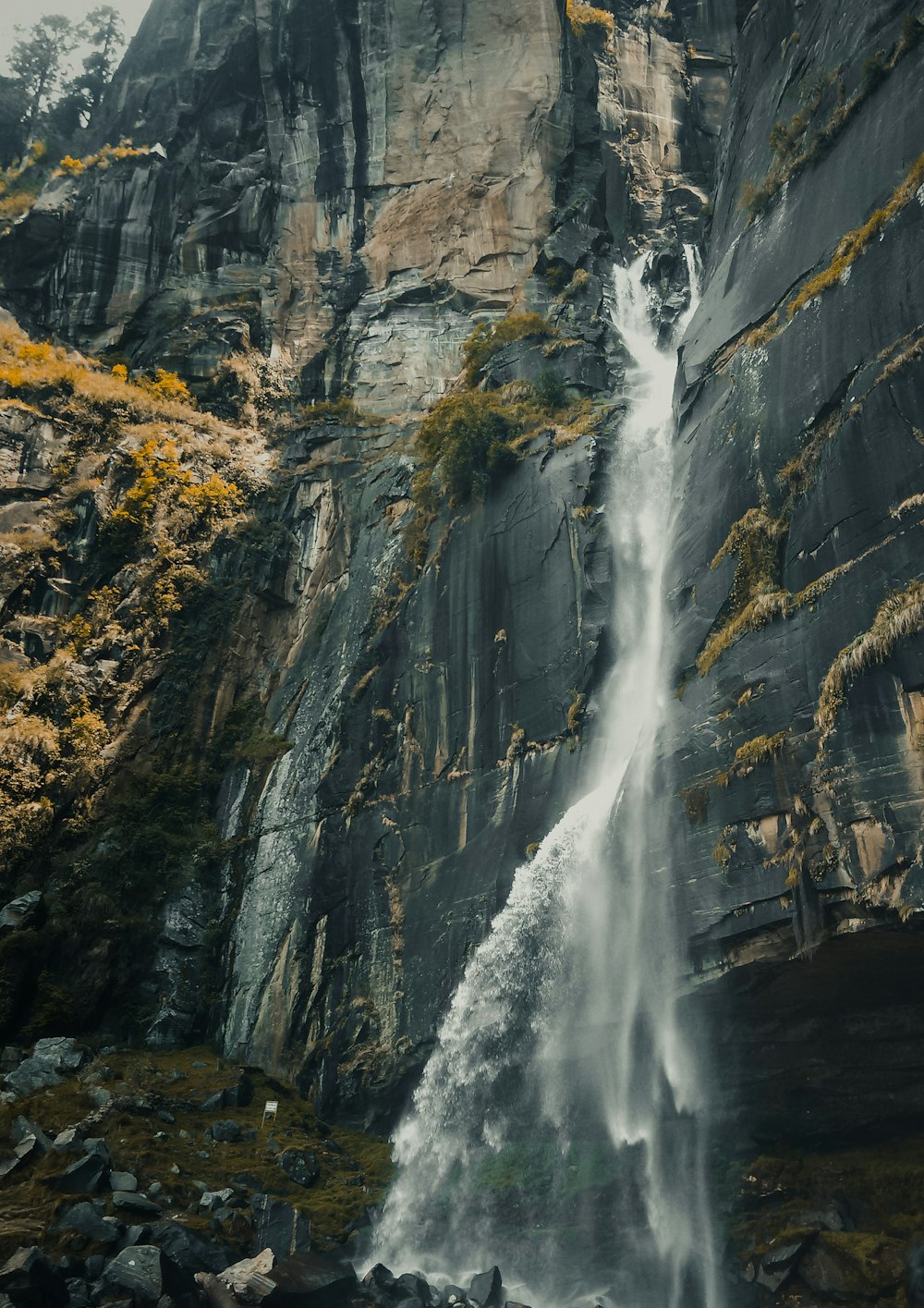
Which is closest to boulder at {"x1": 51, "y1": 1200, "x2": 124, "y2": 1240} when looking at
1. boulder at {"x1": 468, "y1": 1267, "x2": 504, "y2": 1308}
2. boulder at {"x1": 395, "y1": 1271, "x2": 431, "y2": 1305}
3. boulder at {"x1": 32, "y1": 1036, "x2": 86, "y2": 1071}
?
boulder at {"x1": 395, "y1": 1271, "x2": 431, "y2": 1305}

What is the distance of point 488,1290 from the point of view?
16.8m

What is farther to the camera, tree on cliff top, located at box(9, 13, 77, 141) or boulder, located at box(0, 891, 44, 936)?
tree on cliff top, located at box(9, 13, 77, 141)

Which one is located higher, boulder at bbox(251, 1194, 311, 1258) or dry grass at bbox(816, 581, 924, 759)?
dry grass at bbox(816, 581, 924, 759)

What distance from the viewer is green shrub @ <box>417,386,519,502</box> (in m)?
28.3

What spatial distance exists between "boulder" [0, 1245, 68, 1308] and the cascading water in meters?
6.18

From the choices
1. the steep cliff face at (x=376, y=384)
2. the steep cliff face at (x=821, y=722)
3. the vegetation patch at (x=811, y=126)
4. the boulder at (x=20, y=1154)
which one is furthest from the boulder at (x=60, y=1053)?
the vegetation patch at (x=811, y=126)

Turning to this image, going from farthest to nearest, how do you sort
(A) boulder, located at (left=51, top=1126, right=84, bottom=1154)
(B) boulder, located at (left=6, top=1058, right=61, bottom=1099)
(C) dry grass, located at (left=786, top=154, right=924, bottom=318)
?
(B) boulder, located at (left=6, top=1058, right=61, bottom=1099) → (C) dry grass, located at (left=786, top=154, right=924, bottom=318) → (A) boulder, located at (left=51, top=1126, right=84, bottom=1154)

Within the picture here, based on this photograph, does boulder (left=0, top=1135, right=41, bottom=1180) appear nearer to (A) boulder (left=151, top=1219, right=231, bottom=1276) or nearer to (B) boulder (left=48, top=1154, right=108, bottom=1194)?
(B) boulder (left=48, top=1154, right=108, bottom=1194)

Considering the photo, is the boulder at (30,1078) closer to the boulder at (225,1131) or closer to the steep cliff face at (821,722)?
the boulder at (225,1131)

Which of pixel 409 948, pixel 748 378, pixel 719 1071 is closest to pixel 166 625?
pixel 409 948

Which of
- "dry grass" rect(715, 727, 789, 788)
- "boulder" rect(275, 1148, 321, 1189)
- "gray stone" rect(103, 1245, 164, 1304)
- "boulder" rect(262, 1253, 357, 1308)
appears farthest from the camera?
"boulder" rect(275, 1148, 321, 1189)

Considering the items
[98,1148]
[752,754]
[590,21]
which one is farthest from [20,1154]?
[590,21]

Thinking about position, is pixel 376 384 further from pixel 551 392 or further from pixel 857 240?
pixel 857 240

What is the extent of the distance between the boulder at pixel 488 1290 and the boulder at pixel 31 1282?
601 cm
